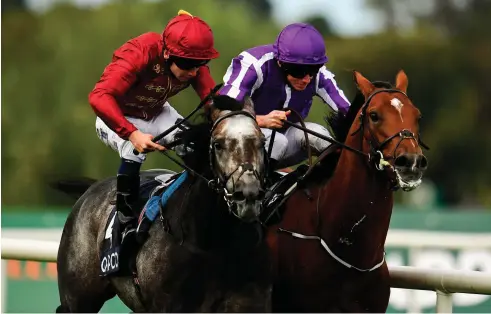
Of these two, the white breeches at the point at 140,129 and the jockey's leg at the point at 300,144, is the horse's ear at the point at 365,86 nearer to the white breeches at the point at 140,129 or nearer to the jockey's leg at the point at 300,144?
the jockey's leg at the point at 300,144

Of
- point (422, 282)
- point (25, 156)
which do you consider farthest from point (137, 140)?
point (25, 156)

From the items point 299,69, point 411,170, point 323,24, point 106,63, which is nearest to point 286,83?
point 299,69

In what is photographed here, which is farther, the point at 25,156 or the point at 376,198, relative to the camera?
the point at 25,156

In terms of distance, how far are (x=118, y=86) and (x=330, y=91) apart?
1.28 meters

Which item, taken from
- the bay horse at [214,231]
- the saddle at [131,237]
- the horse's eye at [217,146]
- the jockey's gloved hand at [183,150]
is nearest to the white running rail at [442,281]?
the bay horse at [214,231]

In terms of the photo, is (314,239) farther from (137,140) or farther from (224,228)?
(137,140)

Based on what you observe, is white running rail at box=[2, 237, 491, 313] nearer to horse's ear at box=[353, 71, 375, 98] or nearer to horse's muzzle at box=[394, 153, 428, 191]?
horse's muzzle at box=[394, 153, 428, 191]

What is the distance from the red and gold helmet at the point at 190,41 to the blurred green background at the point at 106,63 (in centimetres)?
1130

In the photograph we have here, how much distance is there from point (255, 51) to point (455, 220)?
6.75 meters

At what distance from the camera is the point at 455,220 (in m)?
12.6

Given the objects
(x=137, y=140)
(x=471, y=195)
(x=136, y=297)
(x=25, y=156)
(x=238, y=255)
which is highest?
(x=137, y=140)

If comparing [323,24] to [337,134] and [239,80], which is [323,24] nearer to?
[337,134]

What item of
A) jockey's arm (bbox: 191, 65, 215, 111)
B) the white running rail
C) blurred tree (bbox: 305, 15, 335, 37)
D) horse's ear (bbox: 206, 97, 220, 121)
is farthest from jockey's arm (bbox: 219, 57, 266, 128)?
blurred tree (bbox: 305, 15, 335, 37)

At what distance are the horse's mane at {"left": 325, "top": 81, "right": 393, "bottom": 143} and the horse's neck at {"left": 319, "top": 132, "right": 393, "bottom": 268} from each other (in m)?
0.21
